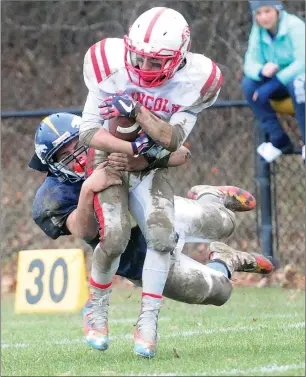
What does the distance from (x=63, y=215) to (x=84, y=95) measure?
6.91 metres

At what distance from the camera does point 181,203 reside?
5.72 m

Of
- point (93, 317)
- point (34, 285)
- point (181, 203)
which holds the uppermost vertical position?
point (181, 203)

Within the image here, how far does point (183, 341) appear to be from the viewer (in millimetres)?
5512

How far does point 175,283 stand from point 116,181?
769 millimetres

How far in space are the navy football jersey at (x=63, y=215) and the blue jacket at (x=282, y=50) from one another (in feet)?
10.3

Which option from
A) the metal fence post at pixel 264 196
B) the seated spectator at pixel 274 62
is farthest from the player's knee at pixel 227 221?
the metal fence post at pixel 264 196

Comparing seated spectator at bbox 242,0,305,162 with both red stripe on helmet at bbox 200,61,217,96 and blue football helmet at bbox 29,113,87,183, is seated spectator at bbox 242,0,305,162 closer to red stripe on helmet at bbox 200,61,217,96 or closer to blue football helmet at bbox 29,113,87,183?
blue football helmet at bbox 29,113,87,183

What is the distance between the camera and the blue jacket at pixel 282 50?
8180 millimetres

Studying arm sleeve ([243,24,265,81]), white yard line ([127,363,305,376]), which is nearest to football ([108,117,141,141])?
white yard line ([127,363,305,376])

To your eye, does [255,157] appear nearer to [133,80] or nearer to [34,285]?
[34,285]

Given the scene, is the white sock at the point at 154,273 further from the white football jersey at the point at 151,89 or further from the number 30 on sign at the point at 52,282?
the number 30 on sign at the point at 52,282

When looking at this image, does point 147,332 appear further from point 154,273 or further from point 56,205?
point 56,205

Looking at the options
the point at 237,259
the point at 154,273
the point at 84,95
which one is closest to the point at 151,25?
the point at 154,273

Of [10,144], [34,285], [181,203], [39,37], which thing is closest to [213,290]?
[181,203]
